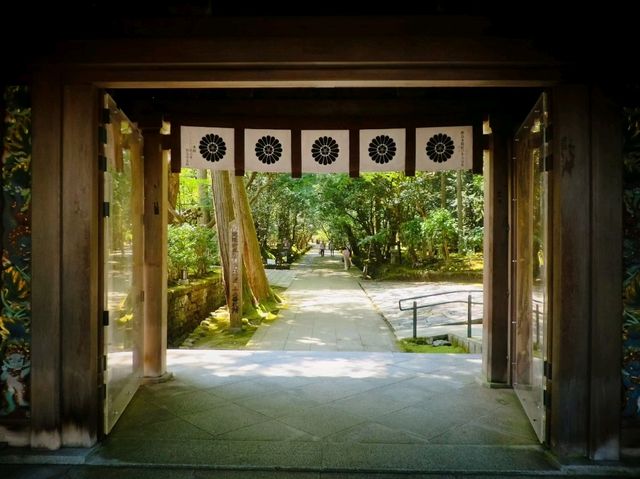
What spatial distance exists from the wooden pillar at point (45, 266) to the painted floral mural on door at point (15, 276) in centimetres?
8

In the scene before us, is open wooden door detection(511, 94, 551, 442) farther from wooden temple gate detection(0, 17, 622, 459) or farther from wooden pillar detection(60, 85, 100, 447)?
wooden pillar detection(60, 85, 100, 447)

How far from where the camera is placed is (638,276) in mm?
3596

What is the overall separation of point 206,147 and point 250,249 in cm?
961

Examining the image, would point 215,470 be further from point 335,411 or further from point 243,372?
point 243,372

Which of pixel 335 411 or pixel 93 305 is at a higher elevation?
pixel 93 305

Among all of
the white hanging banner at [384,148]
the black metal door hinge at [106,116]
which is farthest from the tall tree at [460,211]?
the black metal door hinge at [106,116]

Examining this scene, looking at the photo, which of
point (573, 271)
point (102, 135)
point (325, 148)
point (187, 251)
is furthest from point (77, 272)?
point (187, 251)

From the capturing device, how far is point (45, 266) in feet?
12.2

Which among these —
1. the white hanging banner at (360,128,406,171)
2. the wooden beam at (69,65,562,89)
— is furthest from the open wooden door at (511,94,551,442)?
the white hanging banner at (360,128,406,171)

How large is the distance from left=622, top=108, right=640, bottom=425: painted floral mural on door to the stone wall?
33.8 ft

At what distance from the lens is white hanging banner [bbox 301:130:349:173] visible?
19.7ft

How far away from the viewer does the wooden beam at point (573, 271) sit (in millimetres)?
3607

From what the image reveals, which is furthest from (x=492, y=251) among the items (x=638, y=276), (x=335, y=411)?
(x=335, y=411)

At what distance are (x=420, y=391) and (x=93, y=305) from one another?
3904mm
